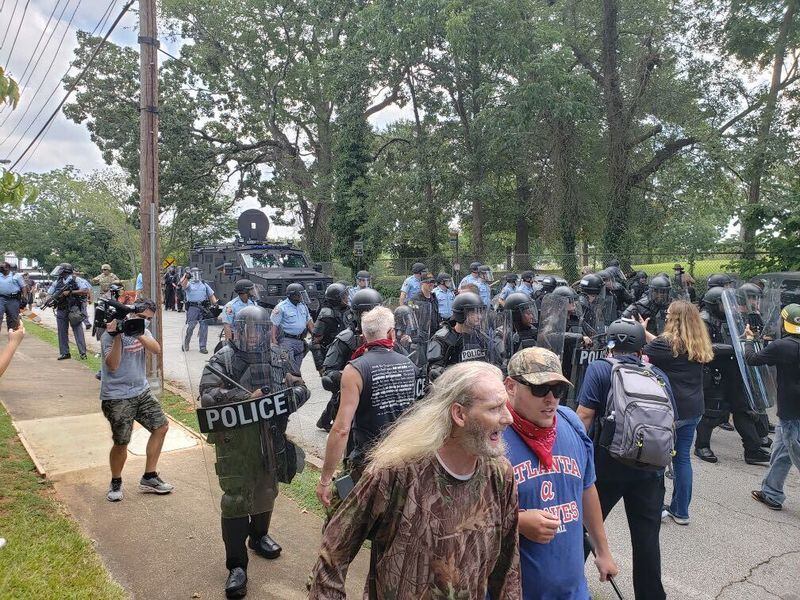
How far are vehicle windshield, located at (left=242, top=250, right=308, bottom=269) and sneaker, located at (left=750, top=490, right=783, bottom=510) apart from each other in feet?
45.4

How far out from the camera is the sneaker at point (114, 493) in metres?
4.47

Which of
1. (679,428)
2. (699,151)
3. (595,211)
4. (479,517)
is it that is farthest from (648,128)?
(479,517)

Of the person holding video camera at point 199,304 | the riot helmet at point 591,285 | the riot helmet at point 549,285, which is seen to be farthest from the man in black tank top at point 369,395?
the person holding video camera at point 199,304

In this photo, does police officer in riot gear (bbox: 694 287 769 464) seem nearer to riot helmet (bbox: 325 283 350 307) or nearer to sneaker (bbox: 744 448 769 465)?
sneaker (bbox: 744 448 769 465)

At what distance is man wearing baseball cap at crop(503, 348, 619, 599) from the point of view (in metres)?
1.99

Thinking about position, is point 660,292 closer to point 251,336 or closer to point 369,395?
point 369,395

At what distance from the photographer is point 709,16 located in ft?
60.3

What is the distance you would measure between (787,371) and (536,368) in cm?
352

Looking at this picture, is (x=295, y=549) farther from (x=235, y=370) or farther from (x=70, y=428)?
(x=70, y=428)

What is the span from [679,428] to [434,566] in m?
3.27

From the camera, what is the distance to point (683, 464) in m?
4.12

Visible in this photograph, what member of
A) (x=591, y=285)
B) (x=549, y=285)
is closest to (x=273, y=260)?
(x=549, y=285)

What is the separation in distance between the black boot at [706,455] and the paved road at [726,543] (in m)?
0.11

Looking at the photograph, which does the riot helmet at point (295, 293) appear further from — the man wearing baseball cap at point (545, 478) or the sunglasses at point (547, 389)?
the sunglasses at point (547, 389)
